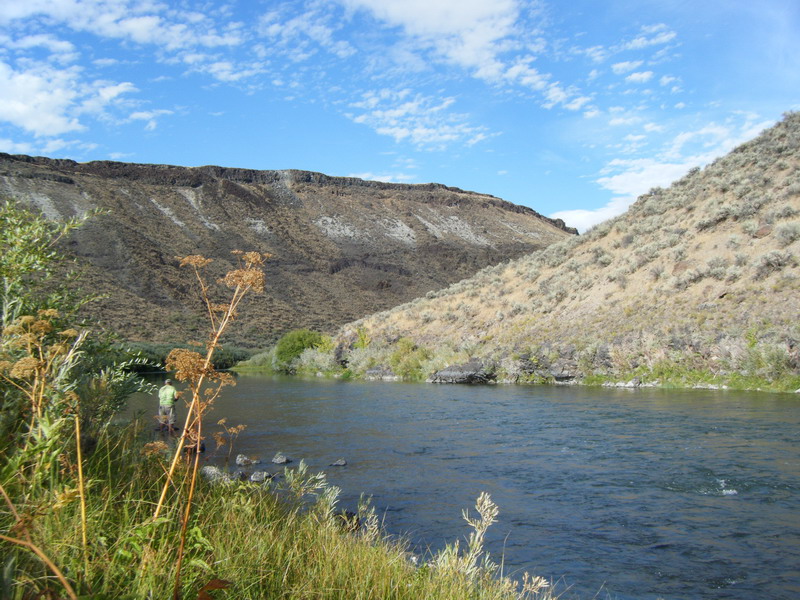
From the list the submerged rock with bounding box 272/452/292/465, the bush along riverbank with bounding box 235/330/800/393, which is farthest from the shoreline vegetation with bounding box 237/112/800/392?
the submerged rock with bounding box 272/452/292/465

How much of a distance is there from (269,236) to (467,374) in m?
70.8

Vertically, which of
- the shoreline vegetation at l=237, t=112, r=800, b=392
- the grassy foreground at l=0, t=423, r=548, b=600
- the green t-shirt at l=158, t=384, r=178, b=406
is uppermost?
the shoreline vegetation at l=237, t=112, r=800, b=392

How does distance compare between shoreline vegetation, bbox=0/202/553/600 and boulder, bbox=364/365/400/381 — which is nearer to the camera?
shoreline vegetation, bbox=0/202/553/600

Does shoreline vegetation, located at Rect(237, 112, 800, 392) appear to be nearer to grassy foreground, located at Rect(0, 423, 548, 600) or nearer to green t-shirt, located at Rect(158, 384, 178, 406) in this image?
green t-shirt, located at Rect(158, 384, 178, 406)

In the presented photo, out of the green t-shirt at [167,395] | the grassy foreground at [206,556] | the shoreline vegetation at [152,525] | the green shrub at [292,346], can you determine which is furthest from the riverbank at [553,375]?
the grassy foreground at [206,556]

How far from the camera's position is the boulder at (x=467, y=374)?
97.3 feet

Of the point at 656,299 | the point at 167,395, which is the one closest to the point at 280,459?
the point at 167,395

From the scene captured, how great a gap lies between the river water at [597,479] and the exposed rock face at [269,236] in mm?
41349

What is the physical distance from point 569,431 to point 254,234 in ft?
277

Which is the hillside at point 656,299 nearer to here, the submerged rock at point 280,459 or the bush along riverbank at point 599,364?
the bush along riverbank at point 599,364

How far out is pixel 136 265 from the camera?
67.3m

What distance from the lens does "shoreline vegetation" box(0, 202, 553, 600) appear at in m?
2.85

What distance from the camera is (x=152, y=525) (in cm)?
278

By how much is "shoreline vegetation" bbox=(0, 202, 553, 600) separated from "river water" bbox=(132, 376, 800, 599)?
226cm
